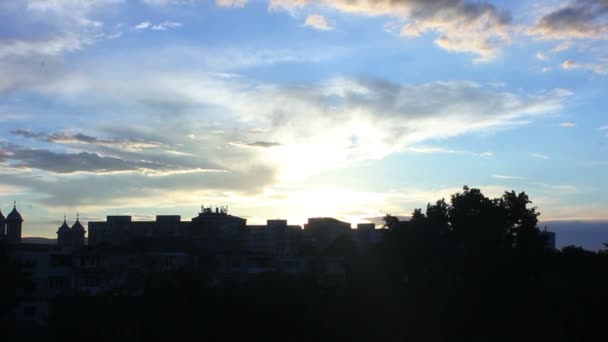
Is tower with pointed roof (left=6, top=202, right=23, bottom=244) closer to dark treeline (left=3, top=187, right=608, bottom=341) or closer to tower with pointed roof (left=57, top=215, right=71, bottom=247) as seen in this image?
tower with pointed roof (left=57, top=215, right=71, bottom=247)

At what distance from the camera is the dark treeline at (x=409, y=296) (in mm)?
42531

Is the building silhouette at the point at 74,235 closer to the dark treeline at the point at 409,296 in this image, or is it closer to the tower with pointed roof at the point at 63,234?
the tower with pointed roof at the point at 63,234

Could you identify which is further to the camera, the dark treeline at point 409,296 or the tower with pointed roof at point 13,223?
the tower with pointed roof at point 13,223

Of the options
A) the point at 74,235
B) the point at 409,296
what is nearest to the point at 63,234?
the point at 74,235

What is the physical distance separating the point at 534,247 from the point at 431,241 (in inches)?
361

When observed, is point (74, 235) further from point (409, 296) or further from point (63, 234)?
point (409, 296)

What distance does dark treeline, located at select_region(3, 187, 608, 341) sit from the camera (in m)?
42.5

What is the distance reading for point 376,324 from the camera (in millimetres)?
49438

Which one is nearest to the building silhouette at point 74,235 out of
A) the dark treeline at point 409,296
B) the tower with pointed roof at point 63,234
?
the tower with pointed roof at point 63,234

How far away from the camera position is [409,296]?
177ft

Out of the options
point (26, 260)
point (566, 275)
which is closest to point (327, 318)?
point (566, 275)

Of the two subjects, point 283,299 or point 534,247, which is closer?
point 283,299

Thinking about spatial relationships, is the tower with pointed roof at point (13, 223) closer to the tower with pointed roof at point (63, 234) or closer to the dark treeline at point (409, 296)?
the tower with pointed roof at point (63, 234)

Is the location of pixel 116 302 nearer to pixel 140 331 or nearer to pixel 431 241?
pixel 140 331
